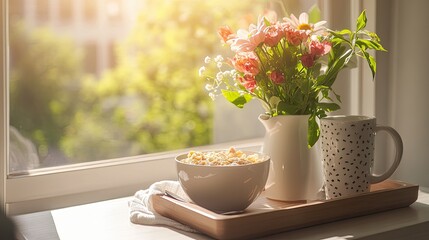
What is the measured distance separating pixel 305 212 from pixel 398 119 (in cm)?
68

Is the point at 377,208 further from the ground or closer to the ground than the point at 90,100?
closer to the ground

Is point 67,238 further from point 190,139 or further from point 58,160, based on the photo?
point 190,139

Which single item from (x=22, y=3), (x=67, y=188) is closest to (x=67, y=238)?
(x=67, y=188)

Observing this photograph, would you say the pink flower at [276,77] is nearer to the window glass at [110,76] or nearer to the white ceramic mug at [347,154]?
the white ceramic mug at [347,154]

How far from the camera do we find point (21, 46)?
1462 millimetres

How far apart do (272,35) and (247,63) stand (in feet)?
0.28

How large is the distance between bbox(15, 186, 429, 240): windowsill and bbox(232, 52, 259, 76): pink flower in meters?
0.34

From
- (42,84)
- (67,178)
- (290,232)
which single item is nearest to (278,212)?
(290,232)

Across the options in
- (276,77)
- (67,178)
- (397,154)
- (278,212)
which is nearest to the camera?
(278,212)

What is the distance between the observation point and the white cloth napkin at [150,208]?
4.08 ft

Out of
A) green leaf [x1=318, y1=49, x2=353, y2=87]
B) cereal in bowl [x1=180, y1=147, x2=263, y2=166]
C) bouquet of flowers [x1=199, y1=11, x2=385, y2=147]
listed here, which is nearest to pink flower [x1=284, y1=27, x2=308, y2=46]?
bouquet of flowers [x1=199, y1=11, x2=385, y2=147]

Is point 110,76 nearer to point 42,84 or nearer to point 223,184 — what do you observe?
point 42,84

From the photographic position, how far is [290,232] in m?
1.20

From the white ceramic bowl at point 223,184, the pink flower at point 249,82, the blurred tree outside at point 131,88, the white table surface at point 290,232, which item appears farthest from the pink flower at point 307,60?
the blurred tree outside at point 131,88
